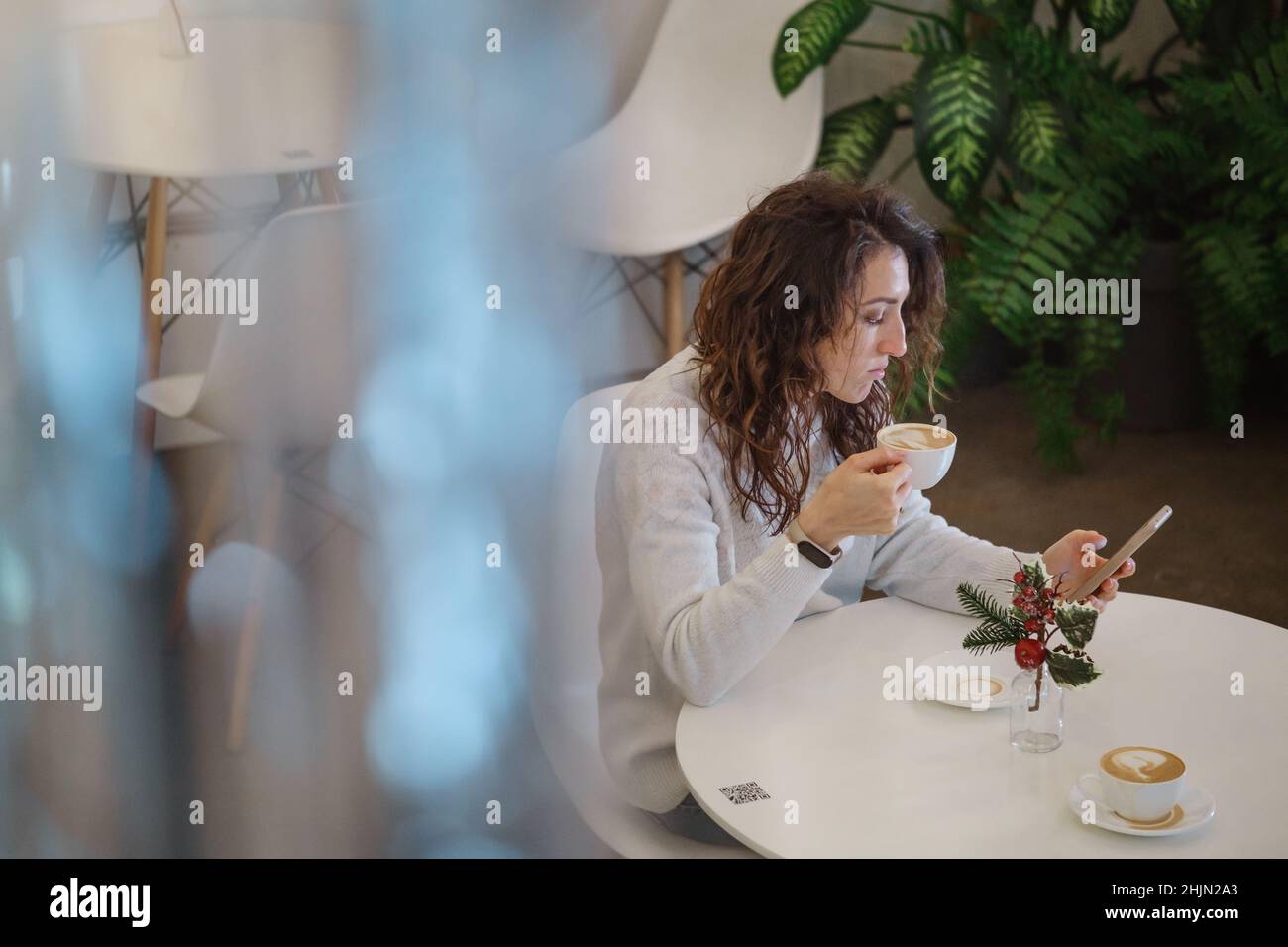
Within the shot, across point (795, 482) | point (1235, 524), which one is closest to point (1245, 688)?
point (795, 482)

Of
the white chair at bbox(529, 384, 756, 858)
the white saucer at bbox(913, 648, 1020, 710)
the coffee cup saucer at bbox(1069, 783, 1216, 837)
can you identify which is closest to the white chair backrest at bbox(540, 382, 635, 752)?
the white chair at bbox(529, 384, 756, 858)

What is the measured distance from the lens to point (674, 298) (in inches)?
121

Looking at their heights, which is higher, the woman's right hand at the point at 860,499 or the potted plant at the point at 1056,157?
the potted plant at the point at 1056,157

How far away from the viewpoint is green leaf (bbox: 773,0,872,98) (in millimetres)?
3078

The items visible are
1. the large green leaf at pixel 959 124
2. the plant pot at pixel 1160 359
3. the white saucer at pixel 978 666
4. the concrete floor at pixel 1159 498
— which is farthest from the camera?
the plant pot at pixel 1160 359

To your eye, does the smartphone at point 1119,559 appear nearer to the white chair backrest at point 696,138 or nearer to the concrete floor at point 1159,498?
the concrete floor at point 1159,498

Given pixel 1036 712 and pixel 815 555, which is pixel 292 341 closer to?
pixel 815 555

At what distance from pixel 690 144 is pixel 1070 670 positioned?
2126 mm

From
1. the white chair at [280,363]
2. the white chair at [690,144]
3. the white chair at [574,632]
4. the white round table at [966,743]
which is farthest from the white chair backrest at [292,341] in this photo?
the white round table at [966,743]

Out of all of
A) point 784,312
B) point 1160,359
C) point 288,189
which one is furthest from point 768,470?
point 1160,359

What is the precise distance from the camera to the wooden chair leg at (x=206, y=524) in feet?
7.80

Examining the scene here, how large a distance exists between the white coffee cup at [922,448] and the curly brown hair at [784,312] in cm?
16
